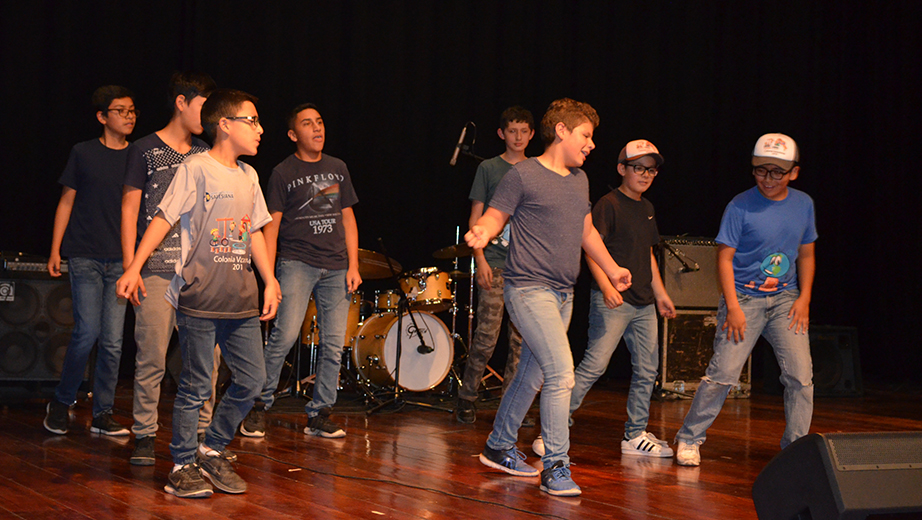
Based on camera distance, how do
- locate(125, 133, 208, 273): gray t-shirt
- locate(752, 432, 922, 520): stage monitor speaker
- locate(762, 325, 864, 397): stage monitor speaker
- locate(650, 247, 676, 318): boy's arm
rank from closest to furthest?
locate(752, 432, 922, 520): stage monitor speaker
locate(125, 133, 208, 273): gray t-shirt
locate(650, 247, 676, 318): boy's arm
locate(762, 325, 864, 397): stage monitor speaker

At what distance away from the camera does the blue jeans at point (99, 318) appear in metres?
3.96

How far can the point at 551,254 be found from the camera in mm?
3199

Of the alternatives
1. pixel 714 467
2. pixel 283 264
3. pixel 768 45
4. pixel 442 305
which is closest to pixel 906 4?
pixel 768 45

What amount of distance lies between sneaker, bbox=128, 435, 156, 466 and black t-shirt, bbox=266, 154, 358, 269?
111 cm

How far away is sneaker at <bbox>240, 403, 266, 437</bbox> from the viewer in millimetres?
4172

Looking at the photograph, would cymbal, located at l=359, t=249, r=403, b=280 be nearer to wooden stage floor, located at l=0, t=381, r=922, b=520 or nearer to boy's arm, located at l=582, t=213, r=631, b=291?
wooden stage floor, located at l=0, t=381, r=922, b=520

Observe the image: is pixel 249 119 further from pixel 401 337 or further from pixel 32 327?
pixel 32 327

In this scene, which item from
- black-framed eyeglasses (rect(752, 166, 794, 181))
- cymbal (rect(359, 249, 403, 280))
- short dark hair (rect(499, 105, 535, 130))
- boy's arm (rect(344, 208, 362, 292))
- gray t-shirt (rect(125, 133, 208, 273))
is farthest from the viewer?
cymbal (rect(359, 249, 403, 280))

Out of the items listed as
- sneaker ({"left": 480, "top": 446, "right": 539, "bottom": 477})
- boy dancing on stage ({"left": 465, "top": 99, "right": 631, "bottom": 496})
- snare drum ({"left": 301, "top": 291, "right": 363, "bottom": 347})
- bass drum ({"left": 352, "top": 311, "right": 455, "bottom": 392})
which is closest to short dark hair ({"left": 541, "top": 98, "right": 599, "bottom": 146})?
boy dancing on stage ({"left": 465, "top": 99, "right": 631, "bottom": 496})

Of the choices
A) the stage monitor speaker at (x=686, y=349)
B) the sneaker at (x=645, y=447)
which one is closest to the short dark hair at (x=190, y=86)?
the sneaker at (x=645, y=447)

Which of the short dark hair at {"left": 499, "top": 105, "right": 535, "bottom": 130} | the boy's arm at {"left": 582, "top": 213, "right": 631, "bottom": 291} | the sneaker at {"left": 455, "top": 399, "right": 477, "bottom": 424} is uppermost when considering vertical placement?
the short dark hair at {"left": 499, "top": 105, "right": 535, "bottom": 130}

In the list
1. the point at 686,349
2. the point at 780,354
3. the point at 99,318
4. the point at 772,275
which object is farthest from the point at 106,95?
the point at 686,349

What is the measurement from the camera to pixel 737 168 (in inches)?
321

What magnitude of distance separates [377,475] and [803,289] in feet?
6.43
